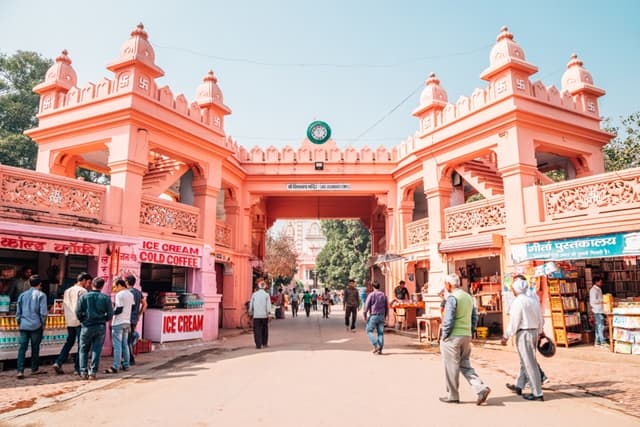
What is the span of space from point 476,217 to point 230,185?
26.6 ft

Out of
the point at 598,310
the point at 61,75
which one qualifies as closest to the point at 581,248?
the point at 598,310

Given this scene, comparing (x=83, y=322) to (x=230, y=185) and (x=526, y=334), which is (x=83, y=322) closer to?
(x=526, y=334)

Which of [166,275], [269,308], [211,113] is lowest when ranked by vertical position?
[269,308]

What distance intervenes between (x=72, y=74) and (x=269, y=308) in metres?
8.39

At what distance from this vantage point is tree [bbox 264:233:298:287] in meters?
31.2

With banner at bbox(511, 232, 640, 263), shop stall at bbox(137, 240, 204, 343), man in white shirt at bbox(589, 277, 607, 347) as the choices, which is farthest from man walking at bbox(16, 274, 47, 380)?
man in white shirt at bbox(589, 277, 607, 347)

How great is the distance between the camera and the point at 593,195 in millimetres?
9469

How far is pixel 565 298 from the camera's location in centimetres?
1023

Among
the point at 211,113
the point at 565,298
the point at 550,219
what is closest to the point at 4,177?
the point at 211,113

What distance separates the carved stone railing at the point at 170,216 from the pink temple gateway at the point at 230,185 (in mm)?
A: 42

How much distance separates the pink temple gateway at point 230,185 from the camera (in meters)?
9.16

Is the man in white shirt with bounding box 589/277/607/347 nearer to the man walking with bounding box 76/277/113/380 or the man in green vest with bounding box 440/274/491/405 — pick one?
the man in green vest with bounding box 440/274/491/405

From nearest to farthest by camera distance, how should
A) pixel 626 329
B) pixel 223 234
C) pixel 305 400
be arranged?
pixel 305 400 → pixel 626 329 → pixel 223 234

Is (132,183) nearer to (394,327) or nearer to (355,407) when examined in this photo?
(355,407)
